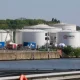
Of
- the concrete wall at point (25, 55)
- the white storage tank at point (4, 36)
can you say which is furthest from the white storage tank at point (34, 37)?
the concrete wall at point (25, 55)

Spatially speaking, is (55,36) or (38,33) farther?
(55,36)

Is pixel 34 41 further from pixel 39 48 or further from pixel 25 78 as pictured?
pixel 25 78

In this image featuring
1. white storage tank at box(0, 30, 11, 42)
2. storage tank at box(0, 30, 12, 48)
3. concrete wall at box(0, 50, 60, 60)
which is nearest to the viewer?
concrete wall at box(0, 50, 60, 60)

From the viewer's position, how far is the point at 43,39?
5684 inches

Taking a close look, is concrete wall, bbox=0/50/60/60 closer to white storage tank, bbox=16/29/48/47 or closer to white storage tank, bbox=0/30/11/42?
white storage tank, bbox=16/29/48/47

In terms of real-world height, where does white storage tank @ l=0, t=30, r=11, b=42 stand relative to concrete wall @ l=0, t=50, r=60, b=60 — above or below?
above

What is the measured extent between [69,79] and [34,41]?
398 feet

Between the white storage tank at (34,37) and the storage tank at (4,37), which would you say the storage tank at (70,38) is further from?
the storage tank at (4,37)

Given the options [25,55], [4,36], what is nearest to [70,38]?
[4,36]

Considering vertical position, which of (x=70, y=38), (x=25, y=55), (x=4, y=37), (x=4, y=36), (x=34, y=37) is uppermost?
(x=4, y=36)

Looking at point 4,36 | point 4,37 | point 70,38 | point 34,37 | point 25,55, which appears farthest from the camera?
point 4,37

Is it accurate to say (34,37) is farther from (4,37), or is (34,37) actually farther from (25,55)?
(25,55)

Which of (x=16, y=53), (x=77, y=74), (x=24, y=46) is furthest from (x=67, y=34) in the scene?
(x=77, y=74)

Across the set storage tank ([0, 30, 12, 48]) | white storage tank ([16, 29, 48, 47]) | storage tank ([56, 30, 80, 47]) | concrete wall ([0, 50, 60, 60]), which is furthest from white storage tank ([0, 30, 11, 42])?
concrete wall ([0, 50, 60, 60])
